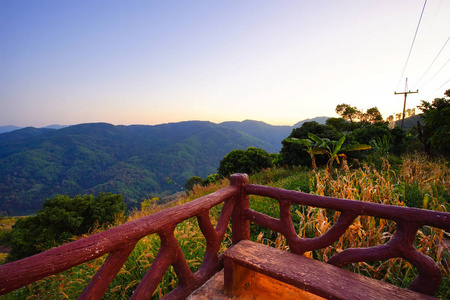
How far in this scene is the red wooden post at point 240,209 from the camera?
2057mm

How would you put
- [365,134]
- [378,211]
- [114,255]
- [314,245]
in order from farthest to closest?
1. [365,134]
2. [314,245]
3. [378,211]
4. [114,255]

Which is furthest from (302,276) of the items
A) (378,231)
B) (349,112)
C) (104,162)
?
(104,162)

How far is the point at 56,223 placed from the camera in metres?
6.57

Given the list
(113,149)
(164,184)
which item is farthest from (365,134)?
(113,149)

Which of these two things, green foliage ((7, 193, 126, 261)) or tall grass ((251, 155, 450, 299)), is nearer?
tall grass ((251, 155, 450, 299))

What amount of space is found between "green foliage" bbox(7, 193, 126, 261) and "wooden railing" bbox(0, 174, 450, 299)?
231 inches

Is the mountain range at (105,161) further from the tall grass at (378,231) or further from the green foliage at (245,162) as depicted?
the tall grass at (378,231)

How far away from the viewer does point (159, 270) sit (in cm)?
139

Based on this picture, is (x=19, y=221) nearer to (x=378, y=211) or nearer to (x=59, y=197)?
(x=59, y=197)

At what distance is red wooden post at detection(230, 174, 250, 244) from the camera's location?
2057 mm

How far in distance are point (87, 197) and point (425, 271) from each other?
8.72 metres

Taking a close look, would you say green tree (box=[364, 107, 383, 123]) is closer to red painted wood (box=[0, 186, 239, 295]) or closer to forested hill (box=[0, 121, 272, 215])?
red painted wood (box=[0, 186, 239, 295])

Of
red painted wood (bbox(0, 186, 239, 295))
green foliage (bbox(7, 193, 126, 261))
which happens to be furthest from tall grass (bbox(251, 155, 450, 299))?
green foliage (bbox(7, 193, 126, 261))

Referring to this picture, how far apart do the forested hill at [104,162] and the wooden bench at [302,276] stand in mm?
51792
